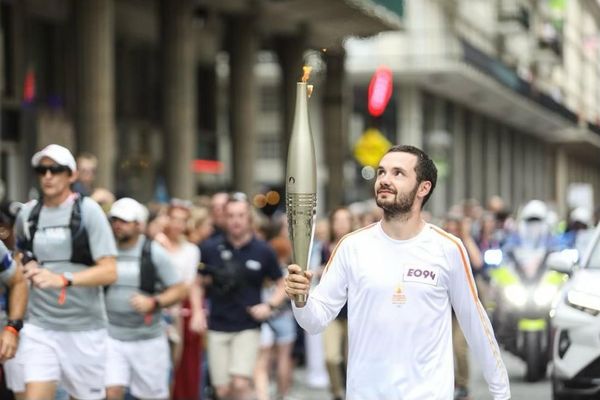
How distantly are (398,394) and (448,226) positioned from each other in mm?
8425

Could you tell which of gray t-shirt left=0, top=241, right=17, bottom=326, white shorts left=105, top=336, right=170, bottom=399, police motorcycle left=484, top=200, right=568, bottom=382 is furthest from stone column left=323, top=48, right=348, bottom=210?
gray t-shirt left=0, top=241, right=17, bottom=326

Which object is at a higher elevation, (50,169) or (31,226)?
(50,169)

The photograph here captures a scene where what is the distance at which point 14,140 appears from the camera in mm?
24938

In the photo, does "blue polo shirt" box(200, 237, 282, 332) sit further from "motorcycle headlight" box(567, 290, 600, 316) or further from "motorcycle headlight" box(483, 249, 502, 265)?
"motorcycle headlight" box(483, 249, 502, 265)

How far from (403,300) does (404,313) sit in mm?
56

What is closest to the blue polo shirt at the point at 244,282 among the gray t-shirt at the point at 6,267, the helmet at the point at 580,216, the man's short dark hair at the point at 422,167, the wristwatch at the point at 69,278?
the wristwatch at the point at 69,278

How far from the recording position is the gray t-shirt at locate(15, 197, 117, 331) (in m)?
8.13

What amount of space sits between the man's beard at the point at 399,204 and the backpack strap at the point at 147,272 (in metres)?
4.47

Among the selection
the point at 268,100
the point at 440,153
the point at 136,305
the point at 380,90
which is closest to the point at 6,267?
the point at 136,305

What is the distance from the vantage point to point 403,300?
5.76 meters

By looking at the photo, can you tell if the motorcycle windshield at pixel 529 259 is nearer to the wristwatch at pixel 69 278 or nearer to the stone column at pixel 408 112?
the wristwatch at pixel 69 278

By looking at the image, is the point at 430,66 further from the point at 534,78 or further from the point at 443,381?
the point at 443,381

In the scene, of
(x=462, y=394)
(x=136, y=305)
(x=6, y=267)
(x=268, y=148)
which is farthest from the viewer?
(x=268, y=148)

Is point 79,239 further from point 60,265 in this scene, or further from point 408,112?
point 408,112
